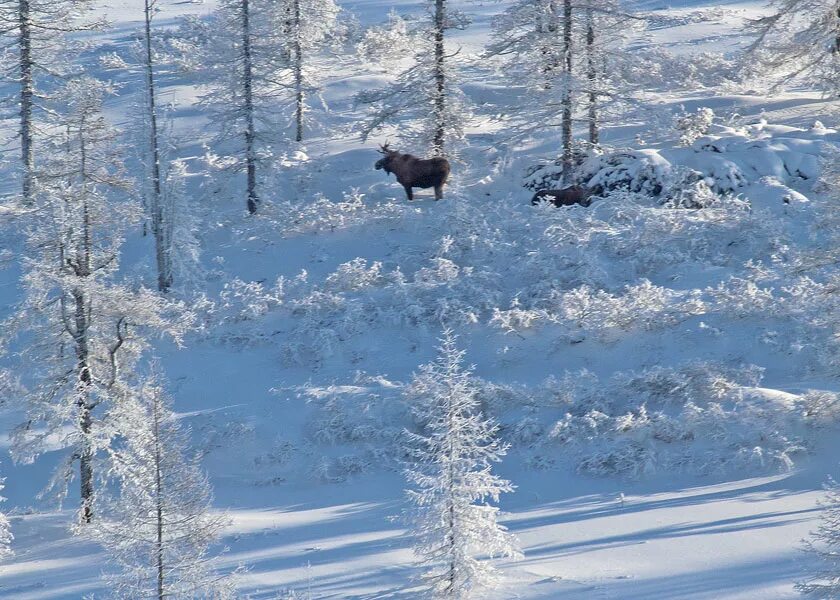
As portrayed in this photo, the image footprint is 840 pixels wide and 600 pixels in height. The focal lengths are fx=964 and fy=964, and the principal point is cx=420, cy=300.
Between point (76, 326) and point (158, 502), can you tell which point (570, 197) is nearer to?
point (76, 326)

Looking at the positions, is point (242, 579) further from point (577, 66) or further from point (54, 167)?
point (577, 66)

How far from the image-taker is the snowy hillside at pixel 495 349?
13.9 meters

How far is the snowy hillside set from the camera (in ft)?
45.6

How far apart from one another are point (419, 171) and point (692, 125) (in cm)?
886

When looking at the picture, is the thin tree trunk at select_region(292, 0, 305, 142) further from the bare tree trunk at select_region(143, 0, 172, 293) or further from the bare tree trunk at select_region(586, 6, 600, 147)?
the bare tree trunk at select_region(586, 6, 600, 147)

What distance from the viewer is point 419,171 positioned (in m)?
28.3

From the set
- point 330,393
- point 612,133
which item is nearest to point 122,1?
point 612,133

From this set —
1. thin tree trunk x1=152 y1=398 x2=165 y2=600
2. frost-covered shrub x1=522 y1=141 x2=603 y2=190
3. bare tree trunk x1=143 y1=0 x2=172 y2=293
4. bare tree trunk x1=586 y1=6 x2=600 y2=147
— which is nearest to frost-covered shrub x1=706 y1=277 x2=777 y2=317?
frost-covered shrub x1=522 y1=141 x2=603 y2=190

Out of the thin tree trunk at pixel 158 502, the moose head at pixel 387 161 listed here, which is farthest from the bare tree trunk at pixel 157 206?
the thin tree trunk at pixel 158 502

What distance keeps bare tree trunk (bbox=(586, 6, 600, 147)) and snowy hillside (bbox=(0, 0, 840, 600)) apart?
2.94 feet

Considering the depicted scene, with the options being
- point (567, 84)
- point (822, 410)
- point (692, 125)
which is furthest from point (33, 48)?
point (822, 410)

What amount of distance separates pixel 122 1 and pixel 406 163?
39647mm

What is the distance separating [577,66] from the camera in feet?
97.5

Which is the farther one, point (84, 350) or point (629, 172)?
point (629, 172)
